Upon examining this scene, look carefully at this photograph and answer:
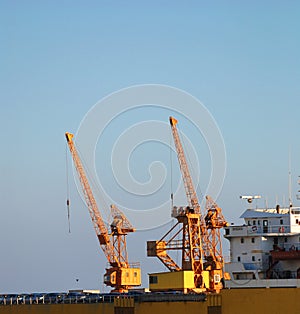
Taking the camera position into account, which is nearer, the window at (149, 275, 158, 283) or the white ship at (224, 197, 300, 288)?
the white ship at (224, 197, 300, 288)

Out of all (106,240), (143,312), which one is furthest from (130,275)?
(143,312)

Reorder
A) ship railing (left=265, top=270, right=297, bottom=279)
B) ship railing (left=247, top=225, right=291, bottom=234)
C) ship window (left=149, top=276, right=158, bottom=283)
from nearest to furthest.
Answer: ship railing (left=265, top=270, right=297, bottom=279) < ship railing (left=247, top=225, right=291, bottom=234) < ship window (left=149, top=276, right=158, bottom=283)

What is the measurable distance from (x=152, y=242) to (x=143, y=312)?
4933cm

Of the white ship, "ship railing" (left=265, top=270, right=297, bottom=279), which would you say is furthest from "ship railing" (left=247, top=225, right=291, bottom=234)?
"ship railing" (left=265, top=270, right=297, bottom=279)

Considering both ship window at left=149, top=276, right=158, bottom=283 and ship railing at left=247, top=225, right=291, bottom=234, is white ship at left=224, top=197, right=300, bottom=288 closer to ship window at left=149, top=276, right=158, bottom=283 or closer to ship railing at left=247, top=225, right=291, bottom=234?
ship railing at left=247, top=225, right=291, bottom=234

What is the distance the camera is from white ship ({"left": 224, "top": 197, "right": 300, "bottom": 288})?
7231cm

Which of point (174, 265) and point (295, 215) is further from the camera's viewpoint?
point (174, 265)

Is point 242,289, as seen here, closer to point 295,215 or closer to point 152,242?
point 295,215

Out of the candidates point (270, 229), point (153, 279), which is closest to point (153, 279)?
point (153, 279)

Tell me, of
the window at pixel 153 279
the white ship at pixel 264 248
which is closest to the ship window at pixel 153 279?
the window at pixel 153 279

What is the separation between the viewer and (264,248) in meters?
74.8

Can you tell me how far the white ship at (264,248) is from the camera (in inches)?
2847

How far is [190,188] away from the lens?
12669 cm

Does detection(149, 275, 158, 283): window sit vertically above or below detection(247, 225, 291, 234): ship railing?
below
